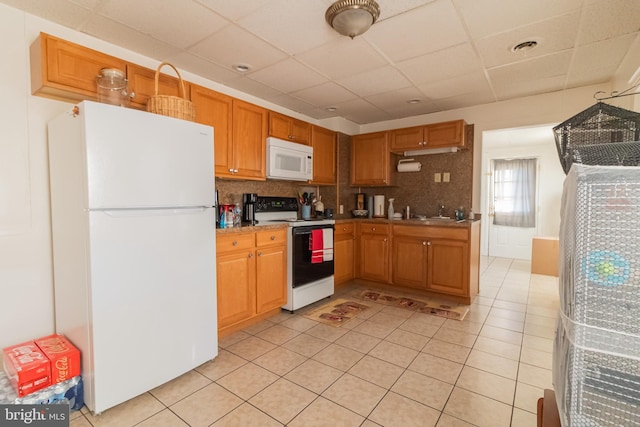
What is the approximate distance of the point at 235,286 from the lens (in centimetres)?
258

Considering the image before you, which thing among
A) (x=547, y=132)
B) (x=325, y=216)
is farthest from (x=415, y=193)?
(x=547, y=132)

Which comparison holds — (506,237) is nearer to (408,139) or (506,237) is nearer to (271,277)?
(408,139)

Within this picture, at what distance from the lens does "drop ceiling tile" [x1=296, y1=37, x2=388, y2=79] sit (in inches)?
90.0

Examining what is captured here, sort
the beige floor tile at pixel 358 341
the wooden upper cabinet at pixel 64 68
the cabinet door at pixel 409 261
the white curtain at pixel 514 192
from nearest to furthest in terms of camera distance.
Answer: the wooden upper cabinet at pixel 64 68, the beige floor tile at pixel 358 341, the cabinet door at pixel 409 261, the white curtain at pixel 514 192

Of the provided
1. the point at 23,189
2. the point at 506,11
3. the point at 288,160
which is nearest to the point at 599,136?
the point at 506,11

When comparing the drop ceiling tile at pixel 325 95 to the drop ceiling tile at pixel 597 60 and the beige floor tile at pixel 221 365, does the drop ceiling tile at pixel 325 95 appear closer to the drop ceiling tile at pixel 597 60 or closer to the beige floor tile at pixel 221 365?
the drop ceiling tile at pixel 597 60

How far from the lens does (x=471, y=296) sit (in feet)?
11.3

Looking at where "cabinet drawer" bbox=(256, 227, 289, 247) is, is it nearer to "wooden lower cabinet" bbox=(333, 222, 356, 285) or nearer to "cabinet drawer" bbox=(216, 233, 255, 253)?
"cabinet drawer" bbox=(216, 233, 255, 253)

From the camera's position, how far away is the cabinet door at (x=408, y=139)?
3.88 m

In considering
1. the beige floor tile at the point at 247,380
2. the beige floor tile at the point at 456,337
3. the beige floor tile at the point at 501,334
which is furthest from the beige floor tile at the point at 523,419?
the beige floor tile at the point at 247,380

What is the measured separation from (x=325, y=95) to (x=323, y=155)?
33.0 inches

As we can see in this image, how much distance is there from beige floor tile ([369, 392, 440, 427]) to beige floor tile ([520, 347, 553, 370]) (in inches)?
41.3

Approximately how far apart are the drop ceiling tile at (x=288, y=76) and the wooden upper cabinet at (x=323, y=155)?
80 centimetres

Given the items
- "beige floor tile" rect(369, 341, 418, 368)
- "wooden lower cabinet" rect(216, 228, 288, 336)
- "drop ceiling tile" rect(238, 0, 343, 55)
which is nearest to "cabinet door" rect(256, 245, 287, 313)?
"wooden lower cabinet" rect(216, 228, 288, 336)
